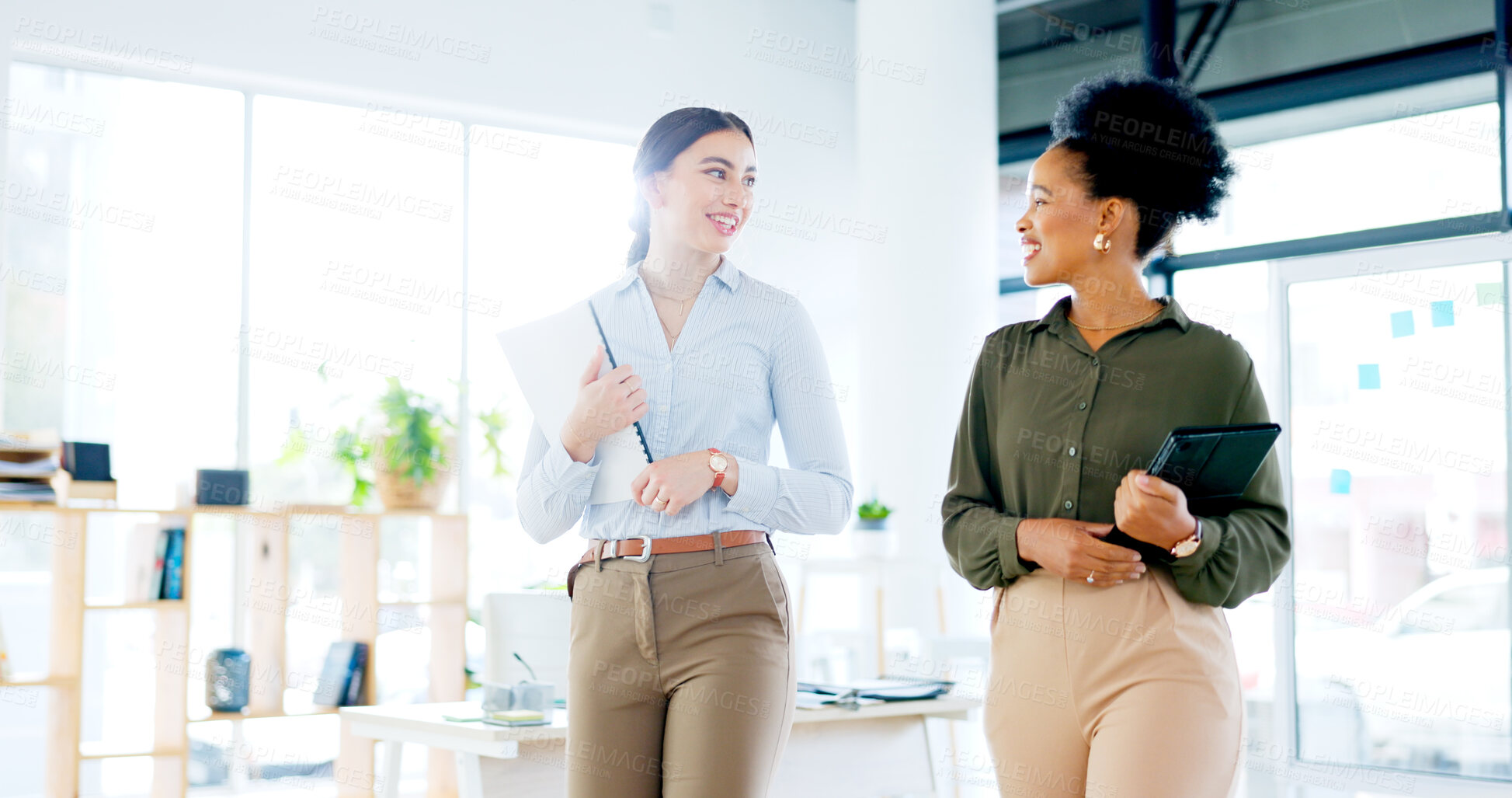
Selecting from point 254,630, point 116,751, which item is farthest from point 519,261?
point 116,751

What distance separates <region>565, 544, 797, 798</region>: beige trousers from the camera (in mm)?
1592

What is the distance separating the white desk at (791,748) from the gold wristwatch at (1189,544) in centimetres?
130

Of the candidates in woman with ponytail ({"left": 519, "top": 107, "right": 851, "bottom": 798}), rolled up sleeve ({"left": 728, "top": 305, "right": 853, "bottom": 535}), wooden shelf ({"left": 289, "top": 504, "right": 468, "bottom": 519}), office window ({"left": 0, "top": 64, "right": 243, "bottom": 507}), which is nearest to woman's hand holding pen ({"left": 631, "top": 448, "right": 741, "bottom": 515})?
woman with ponytail ({"left": 519, "top": 107, "right": 851, "bottom": 798})

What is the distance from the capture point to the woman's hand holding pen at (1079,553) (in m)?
1.45

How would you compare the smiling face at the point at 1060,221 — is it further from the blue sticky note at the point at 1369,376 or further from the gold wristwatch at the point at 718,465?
the blue sticky note at the point at 1369,376

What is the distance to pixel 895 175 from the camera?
6383 millimetres

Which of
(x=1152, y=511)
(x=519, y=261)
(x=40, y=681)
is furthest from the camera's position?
(x=519, y=261)

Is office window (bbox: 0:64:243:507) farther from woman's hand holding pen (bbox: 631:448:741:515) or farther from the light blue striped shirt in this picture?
woman's hand holding pen (bbox: 631:448:741:515)

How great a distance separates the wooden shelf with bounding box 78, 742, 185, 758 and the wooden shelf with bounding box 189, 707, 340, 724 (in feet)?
0.42

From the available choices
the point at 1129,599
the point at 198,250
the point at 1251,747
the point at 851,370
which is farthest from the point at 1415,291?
the point at 198,250

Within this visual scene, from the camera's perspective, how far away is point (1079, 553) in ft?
4.80

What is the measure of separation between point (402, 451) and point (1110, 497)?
13.9ft

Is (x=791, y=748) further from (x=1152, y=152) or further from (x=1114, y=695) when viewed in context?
(x=1152, y=152)

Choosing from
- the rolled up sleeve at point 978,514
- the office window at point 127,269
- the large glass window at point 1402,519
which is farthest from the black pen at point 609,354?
the large glass window at point 1402,519
